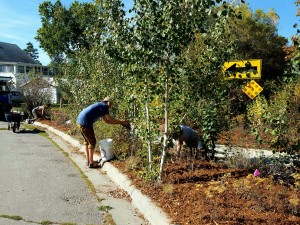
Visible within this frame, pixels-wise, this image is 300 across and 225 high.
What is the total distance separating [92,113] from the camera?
8812mm

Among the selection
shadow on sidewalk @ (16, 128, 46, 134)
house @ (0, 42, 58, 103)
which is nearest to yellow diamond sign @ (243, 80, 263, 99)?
shadow on sidewalk @ (16, 128, 46, 134)

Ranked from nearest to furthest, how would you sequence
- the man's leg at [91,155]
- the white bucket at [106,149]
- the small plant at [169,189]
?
the small plant at [169,189] → the white bucket at [106,149] → the man's leg at [91,155]

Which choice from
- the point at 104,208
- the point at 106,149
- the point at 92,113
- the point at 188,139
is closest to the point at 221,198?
the point at 104,208

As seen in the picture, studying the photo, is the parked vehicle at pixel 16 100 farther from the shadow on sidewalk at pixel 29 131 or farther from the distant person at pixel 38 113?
the shadow on sidewalk at pixel 29 131

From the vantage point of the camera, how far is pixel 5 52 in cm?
6294

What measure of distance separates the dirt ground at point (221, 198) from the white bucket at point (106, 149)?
176 centimetres

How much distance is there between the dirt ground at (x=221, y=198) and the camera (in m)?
4.75

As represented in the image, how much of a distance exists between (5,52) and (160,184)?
6319 cm

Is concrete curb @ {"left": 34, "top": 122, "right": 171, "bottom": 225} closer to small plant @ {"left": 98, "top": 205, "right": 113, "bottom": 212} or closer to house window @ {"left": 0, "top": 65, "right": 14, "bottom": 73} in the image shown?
small plant @ {"left": 98, "top": 205, "right": 113, "bottom": 212}

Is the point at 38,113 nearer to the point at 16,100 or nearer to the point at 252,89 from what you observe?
the point at 252,89

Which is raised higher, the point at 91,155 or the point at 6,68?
the point at 6,68

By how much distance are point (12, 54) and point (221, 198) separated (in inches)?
2533

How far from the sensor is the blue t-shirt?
873cm

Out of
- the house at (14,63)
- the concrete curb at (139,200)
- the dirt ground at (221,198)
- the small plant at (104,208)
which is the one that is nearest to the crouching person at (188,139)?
the dirt ground at (221,198)
